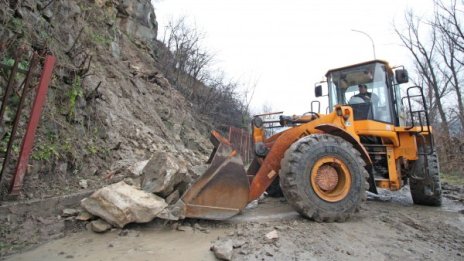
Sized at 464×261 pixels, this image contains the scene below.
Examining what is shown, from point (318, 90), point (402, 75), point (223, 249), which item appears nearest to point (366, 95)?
point (402, 75)

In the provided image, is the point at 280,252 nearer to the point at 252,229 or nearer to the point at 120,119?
the point at 252,229

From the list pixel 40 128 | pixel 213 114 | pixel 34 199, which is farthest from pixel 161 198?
pixel 213 114

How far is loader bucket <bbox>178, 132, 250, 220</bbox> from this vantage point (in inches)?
163

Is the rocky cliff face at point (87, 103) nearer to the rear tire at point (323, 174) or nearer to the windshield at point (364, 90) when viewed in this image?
the rear tire at point (323, 174)

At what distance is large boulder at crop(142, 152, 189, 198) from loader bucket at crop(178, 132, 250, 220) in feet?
1.28

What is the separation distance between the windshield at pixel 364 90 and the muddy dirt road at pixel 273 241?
6.68 ft

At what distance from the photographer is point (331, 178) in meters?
4.76

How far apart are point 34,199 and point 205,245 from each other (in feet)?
7.24

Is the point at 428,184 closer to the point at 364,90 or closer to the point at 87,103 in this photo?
the point at 364,90

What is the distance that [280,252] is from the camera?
11.4ft

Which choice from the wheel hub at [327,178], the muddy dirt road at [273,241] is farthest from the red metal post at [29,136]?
the wheel hub at [327,178]

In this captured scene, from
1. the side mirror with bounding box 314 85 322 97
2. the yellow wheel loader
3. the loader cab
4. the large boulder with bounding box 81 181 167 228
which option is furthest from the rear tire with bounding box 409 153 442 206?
the large boulder with bounding box 81 181 167 228

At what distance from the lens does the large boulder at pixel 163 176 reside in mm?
4391

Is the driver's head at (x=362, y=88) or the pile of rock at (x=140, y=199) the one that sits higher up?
the driver's head at (x=362, y=88)
